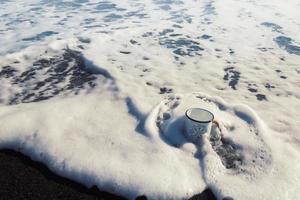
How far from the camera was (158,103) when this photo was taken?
6441 mm

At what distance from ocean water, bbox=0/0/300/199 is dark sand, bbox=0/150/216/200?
157mm

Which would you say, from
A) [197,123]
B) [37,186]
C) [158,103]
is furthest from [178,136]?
[37,186]

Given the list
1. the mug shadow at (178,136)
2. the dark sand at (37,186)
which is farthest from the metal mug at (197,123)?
the dark sand at (37,186)

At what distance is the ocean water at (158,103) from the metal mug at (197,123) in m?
0.15

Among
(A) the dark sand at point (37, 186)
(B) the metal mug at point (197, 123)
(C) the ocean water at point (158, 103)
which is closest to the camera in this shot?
(A) the dark sand at point (37, 186)

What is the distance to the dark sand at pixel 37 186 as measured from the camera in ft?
13.1

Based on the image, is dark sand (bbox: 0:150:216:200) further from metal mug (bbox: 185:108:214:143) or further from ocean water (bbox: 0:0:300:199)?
metal mug (bbox: 185:108:214:143)

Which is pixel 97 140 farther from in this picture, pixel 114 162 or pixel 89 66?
pixel 89 66

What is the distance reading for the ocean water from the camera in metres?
4.56

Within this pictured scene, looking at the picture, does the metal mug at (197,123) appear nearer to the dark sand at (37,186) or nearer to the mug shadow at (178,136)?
the mug shadow at (178,136)

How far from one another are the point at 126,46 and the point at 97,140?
5275 millimetres

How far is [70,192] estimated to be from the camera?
4.14 metres

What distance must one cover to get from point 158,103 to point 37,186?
2993 millimetres

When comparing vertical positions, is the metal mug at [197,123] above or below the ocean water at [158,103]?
above
